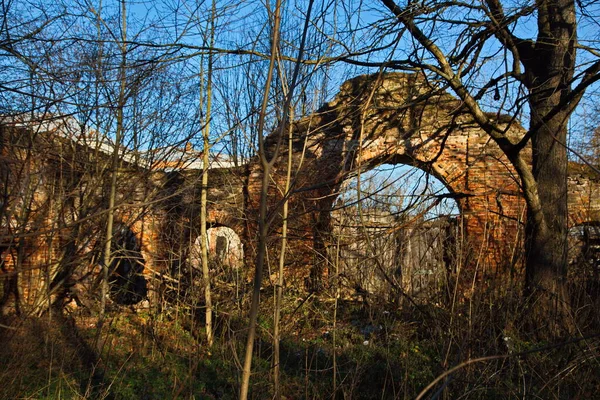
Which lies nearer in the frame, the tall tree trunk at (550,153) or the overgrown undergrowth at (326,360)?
the overgrown undergrowth at (326,360)

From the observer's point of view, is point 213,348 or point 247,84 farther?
point 247,84

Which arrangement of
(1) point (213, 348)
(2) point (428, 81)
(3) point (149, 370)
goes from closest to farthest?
(2) point (428, 81) < (3) point (149, 370) < (1) point (213, 348)

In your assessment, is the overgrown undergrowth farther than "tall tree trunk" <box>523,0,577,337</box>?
No

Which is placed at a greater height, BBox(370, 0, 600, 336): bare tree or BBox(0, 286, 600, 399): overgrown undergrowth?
BBox(370, 0, 600, 336): bare tree

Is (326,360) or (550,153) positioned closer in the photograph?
(550,153)

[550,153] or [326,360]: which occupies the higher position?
[550,153]

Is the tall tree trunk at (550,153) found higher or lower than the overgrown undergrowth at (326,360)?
higher

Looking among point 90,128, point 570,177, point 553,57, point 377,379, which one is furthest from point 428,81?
point 570,177

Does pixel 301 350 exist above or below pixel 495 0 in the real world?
below

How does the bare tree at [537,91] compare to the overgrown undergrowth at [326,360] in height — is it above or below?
above

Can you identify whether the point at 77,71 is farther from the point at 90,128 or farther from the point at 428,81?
the point at 90,128

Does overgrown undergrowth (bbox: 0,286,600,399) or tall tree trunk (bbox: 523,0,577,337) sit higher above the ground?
tall tree trunk (bbox: 523,0,577,337)

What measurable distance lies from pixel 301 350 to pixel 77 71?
5171 mm

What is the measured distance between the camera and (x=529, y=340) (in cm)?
552
